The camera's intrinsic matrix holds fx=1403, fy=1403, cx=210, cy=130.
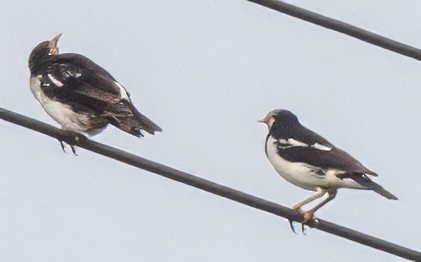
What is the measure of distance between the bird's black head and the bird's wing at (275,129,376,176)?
7.11 feet

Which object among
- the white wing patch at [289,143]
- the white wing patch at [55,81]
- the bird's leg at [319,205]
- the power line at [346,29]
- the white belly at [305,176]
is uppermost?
the power line at [346,29]

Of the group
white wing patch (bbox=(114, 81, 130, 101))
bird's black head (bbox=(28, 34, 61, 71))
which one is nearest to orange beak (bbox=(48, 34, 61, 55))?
bird's black head (bbox=(28, 34, 61, 71))

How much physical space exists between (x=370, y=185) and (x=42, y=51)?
11.2 feet

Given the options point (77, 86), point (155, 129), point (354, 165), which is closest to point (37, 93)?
point (77, 86)

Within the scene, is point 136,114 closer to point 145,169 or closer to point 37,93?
point 37,93

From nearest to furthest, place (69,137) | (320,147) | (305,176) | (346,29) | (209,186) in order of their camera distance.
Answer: (209,186)
(346,29)
(69,137)
(305,176)
(320,147)

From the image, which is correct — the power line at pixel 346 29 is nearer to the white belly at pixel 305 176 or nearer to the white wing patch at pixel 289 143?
the white belly at pixel 305 176

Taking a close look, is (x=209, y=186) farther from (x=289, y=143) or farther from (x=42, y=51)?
(x=42, y=51)

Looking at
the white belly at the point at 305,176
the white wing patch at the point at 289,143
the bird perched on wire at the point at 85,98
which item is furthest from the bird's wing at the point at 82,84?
the white wing patch at the point at 289,143

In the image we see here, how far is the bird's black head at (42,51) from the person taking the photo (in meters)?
12.2

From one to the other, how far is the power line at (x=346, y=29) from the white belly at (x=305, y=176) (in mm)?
2332

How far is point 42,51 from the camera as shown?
40.7ft

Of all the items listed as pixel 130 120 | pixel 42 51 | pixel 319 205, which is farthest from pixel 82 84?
pixel 319 205

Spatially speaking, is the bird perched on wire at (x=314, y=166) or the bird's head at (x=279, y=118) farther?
the bird's head at (x=279, y=118)
